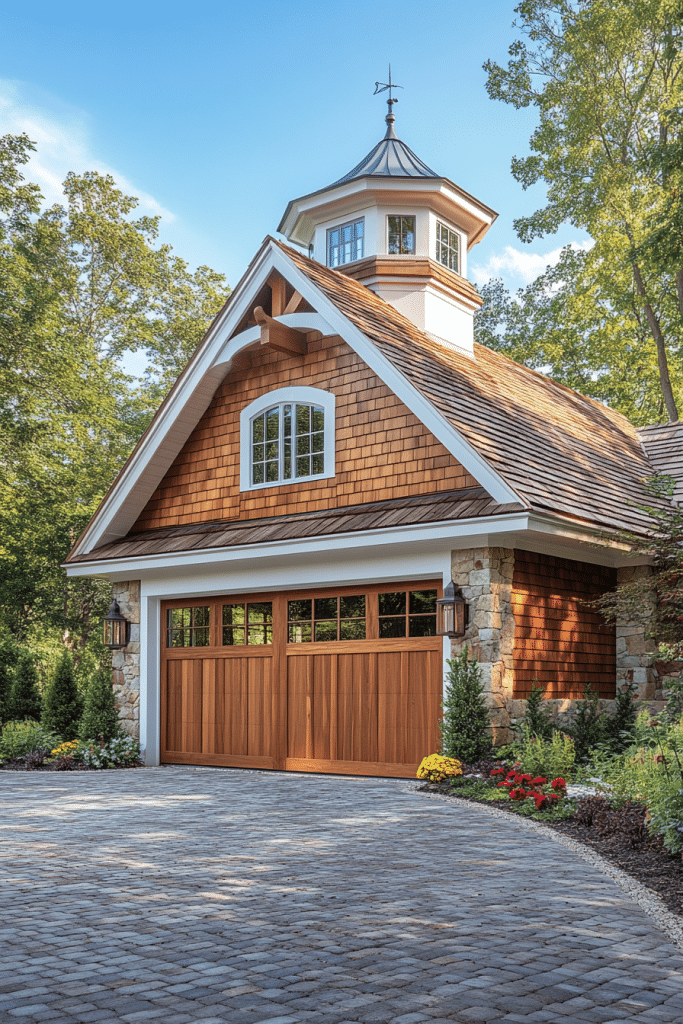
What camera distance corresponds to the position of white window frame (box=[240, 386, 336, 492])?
13.1 meters

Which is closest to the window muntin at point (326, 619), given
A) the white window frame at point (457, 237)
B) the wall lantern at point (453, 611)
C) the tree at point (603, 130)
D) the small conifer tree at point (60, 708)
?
the wall lantern at point (453, 611)

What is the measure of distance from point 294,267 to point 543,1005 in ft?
34.9

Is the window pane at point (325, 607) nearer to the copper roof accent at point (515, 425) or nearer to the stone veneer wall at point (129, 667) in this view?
the copper roof accent at point (515, 425)

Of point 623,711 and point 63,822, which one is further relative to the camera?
point 623,711

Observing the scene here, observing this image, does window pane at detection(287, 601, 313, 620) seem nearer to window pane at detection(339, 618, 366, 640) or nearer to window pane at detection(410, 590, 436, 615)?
window pane at detection(339, 618, 366, 640)

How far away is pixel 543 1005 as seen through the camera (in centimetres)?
381

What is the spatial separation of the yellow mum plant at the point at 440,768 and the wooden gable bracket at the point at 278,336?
591cm

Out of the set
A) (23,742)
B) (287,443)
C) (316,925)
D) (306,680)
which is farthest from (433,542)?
(23,742)

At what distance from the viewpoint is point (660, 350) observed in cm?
2544

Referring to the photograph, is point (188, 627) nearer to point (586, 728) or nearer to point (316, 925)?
point (586, 728)

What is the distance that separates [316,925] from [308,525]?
25.3ft

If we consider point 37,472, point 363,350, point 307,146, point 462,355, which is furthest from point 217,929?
point 37,472

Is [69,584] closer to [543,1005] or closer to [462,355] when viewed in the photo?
[462,355]

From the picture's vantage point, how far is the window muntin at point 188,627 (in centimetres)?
1435
